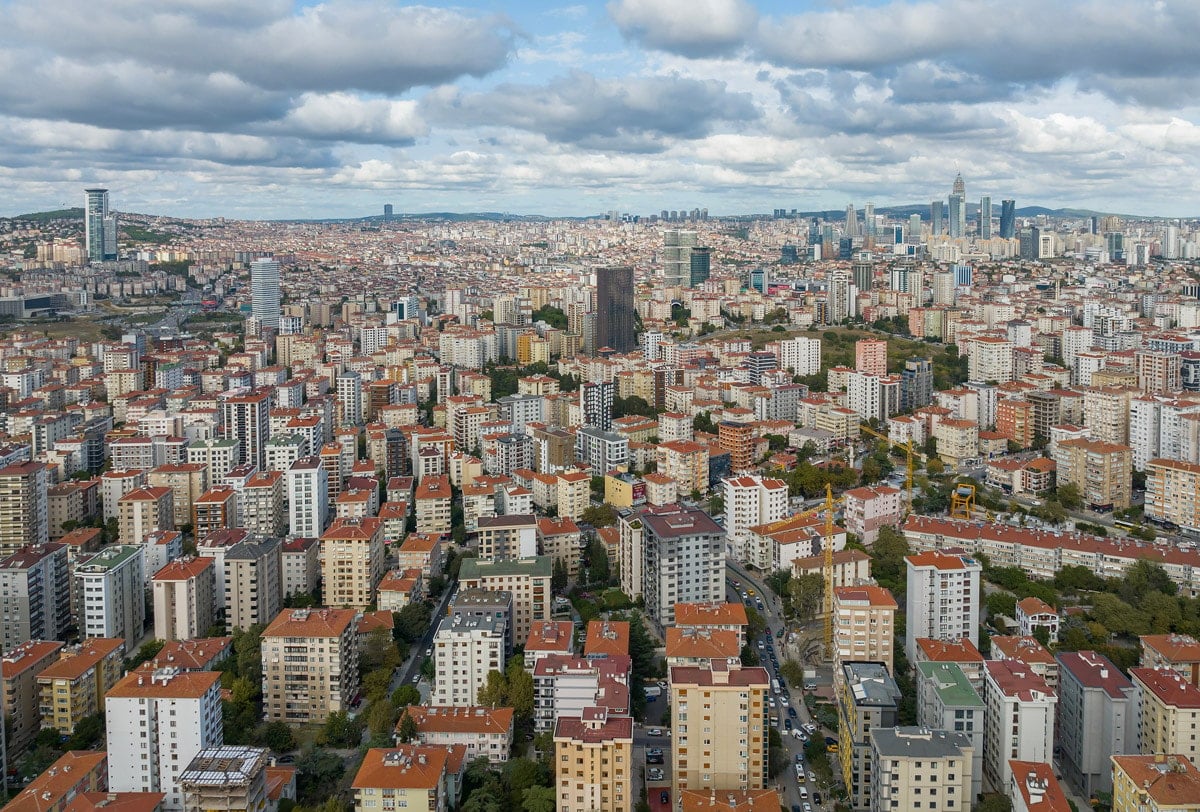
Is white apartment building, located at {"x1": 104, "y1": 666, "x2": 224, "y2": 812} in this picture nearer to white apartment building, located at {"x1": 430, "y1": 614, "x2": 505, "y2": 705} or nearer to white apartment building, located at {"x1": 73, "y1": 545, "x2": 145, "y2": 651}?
white apartment building, located at {"x1": 430, "y1": 614, "x2": 505, "y2": 705}

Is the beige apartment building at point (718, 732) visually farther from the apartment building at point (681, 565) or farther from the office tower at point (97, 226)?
the office tower at point (97, 226)

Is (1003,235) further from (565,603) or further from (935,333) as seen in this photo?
Answer: (565,603)

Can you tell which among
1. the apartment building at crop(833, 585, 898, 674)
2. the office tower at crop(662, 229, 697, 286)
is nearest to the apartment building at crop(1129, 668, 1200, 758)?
the apartment building at crop(833, 585, 898, 674)

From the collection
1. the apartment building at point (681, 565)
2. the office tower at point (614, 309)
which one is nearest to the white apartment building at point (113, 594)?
the apartment building at point (681, 565)

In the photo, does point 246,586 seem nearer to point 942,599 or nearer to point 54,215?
point 942,599

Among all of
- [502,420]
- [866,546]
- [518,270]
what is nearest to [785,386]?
[502,420]

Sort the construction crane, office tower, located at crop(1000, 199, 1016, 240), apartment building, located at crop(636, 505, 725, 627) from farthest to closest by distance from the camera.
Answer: office tower, located at crop(1000, 199, 1016, 240), the construction crane, apartment building, located at crop(636, 505, 725, 627)
